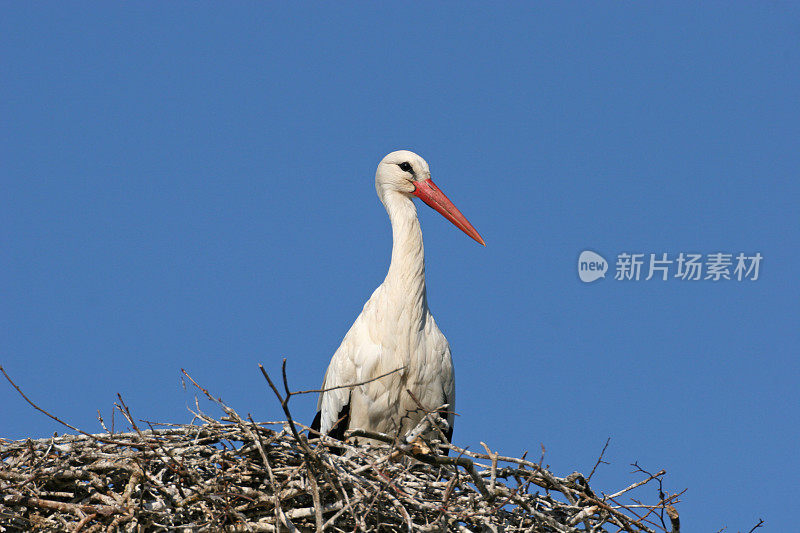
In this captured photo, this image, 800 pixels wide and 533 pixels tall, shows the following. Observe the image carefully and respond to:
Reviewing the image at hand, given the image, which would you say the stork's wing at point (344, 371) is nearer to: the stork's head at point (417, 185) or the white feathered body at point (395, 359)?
the white feathered body at point (395, 359)

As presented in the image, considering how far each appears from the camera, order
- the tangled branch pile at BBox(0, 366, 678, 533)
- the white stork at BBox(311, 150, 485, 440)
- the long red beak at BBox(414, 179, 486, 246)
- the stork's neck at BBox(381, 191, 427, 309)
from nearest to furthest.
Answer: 1. the tangled branch pile at BBox(0, 366, 678, 533)
2. the white stork at BBox(311, 150, 485, 440)
3. the stork's neck at BBox(381, 191, 427, 309)
4. the long red beak at BBox(414, 179, 486, 246)

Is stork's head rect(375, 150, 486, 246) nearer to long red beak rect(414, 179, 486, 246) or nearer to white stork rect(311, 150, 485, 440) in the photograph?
long red beak rect(414, 179, 486, 246)

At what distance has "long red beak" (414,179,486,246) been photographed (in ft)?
16.8

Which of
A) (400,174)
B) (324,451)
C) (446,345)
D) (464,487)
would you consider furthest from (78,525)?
(400,174)

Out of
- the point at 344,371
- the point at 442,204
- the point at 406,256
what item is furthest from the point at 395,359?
the point at 442,204

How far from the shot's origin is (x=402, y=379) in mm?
4504

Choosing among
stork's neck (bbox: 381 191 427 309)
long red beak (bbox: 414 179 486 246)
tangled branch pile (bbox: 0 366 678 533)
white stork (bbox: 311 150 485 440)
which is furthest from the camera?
long red beak (bbox: 414 179 486 246)

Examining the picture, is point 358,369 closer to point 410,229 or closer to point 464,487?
point 410,229

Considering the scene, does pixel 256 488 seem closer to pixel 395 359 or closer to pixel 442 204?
pixel 395 359

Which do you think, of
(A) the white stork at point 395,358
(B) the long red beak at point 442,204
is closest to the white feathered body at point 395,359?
(A) the white stork at point 395,358

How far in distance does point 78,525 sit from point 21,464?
1.46 ft

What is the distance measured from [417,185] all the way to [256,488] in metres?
2.08

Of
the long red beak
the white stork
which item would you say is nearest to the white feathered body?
the white stork

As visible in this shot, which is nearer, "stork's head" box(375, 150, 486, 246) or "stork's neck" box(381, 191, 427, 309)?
"stork's neck" box(381, 191, 427, 309)
